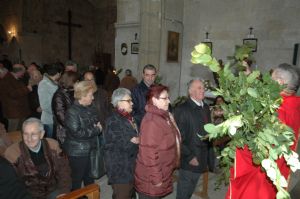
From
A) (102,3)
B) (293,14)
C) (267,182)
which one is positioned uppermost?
(102,3)

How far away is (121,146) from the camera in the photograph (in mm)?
2861

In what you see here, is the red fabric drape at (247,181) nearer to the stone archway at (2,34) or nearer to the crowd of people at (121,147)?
the crowd of people at (121,147)

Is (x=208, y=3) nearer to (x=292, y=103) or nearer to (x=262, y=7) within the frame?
(x=262, y=7)

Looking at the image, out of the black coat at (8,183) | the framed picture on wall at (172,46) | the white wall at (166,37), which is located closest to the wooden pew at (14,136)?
the black coat at (8,183)

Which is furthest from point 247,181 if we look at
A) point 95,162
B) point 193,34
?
point 193,34

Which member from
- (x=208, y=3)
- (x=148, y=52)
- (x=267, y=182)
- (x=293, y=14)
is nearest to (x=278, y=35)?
(x=293, y=14)

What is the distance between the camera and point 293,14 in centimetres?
752

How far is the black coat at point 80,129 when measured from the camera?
316cm

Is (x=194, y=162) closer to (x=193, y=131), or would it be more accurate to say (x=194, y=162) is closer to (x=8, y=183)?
(x=193, y=131)

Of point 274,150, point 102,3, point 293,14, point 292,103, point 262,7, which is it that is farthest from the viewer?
point 102,3

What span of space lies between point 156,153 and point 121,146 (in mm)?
415

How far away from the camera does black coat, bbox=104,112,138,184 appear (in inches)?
113

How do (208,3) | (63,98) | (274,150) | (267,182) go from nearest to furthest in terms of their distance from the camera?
(274,150) < (267,182) < (63,98) < (208,3)

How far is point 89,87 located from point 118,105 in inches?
20.7
